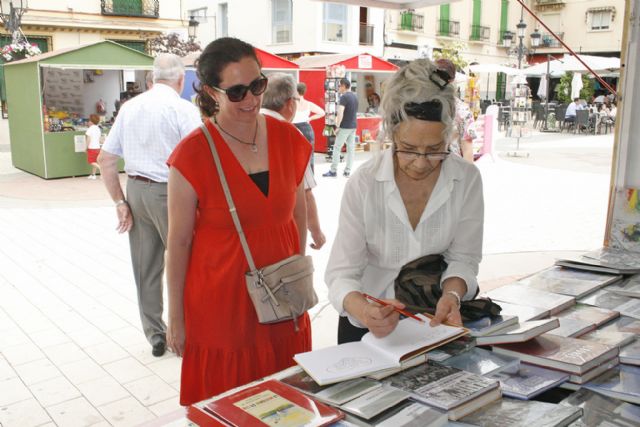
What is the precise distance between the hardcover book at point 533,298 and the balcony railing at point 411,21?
2689cm

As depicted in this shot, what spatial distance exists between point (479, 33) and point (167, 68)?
30.9 m

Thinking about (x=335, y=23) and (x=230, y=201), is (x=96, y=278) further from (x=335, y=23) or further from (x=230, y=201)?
(x=335, y=23)

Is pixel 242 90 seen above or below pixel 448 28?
below

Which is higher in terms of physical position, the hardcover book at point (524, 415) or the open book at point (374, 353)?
the open book at point (374, 353)

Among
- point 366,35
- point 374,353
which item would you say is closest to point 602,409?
point 374,353

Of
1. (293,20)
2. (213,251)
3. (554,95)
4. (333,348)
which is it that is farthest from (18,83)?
(554,95)

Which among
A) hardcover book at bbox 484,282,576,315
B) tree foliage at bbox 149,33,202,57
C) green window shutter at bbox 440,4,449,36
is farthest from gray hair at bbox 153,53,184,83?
green window shutter at bbox 440,4,449,36

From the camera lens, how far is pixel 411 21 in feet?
93.2

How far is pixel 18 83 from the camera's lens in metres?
10.9

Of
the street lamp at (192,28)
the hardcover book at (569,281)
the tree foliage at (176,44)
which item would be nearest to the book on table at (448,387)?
the hardcover book at (569,281)

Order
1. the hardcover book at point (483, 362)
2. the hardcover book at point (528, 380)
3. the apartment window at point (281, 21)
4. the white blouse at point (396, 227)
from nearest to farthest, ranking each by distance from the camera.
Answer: the hardcover book at point (528, 380)
the hardcover book at point (483, 362)
the white blouse at point (396, 227)
the apartment window at point (281, 21)

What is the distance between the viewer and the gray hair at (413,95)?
1.82 m

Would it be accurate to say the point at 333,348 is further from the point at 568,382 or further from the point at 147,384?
the point at 147,384

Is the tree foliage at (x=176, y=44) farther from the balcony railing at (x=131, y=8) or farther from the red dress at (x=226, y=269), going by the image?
the red dress at (x=226, y=269)
